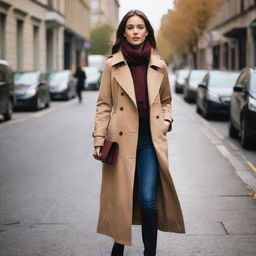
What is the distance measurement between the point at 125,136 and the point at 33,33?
117ft

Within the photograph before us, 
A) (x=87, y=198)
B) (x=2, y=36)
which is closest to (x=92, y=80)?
(x=2, y=36)

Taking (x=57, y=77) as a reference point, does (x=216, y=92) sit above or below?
below

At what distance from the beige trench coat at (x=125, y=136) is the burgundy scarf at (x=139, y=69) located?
0.04 meters

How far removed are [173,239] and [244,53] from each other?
40.0 metres

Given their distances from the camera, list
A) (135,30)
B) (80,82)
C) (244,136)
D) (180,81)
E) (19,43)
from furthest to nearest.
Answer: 1. (180,81)
2. (19,43)
3. (80,82)
4. (244,136)
5. (135,30)

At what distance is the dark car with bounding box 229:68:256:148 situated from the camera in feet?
36.9

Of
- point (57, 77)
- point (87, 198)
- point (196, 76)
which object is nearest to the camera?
point (87, 198)

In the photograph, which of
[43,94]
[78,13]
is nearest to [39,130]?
[43,94]

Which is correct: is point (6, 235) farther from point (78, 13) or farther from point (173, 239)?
point (78, 13)

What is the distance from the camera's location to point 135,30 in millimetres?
4262

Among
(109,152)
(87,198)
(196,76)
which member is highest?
(196,76)

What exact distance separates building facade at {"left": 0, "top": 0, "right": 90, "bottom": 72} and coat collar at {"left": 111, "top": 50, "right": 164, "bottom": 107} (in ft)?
84.6

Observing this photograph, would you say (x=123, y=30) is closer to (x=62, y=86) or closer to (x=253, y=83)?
(x=253, y=83)

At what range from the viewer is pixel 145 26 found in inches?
169
